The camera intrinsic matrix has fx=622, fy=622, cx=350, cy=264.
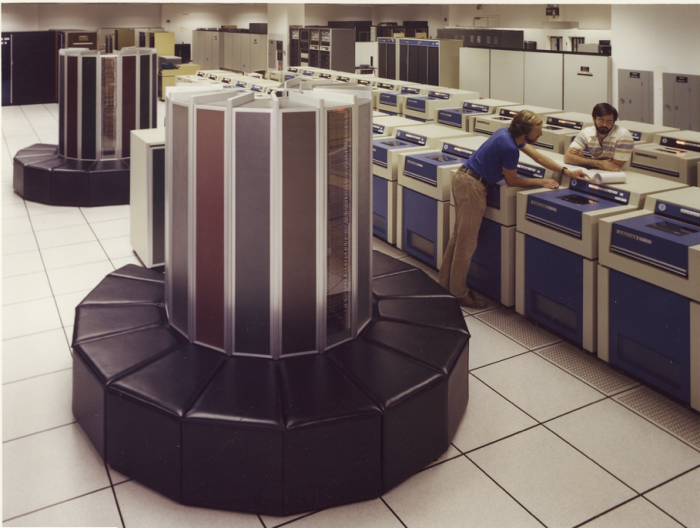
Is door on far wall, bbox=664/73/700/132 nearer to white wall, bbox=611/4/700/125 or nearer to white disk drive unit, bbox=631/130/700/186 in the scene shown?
white wall, bbox=611/4/700/125

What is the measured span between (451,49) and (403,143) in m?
4.55

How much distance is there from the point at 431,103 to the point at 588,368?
13.8 ft

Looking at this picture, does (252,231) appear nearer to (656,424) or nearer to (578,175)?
(656,424)

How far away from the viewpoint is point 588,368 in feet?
11.3

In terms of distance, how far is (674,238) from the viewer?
2934mm

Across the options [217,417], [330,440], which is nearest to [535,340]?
[330,440]

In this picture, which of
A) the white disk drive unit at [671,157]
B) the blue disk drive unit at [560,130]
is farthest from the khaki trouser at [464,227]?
the blue disk drive unit at [560,130]

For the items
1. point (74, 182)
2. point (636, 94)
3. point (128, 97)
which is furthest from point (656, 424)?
point (128, 97)

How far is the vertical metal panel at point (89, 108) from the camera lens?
6598mm

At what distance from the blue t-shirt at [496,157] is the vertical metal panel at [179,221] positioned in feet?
6.72

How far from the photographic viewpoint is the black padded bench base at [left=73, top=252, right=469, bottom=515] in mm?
2297

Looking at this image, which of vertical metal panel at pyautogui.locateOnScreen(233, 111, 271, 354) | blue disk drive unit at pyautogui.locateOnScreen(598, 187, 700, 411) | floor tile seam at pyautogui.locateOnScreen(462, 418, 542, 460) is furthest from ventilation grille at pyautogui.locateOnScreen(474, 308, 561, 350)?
vertical metal panel at pyautogui.locateOnScreen(233, 111, 271, 354)

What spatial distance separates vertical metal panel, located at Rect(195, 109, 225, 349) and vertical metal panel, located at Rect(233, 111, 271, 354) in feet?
0.26

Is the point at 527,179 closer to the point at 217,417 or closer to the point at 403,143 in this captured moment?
the point at 403,143
